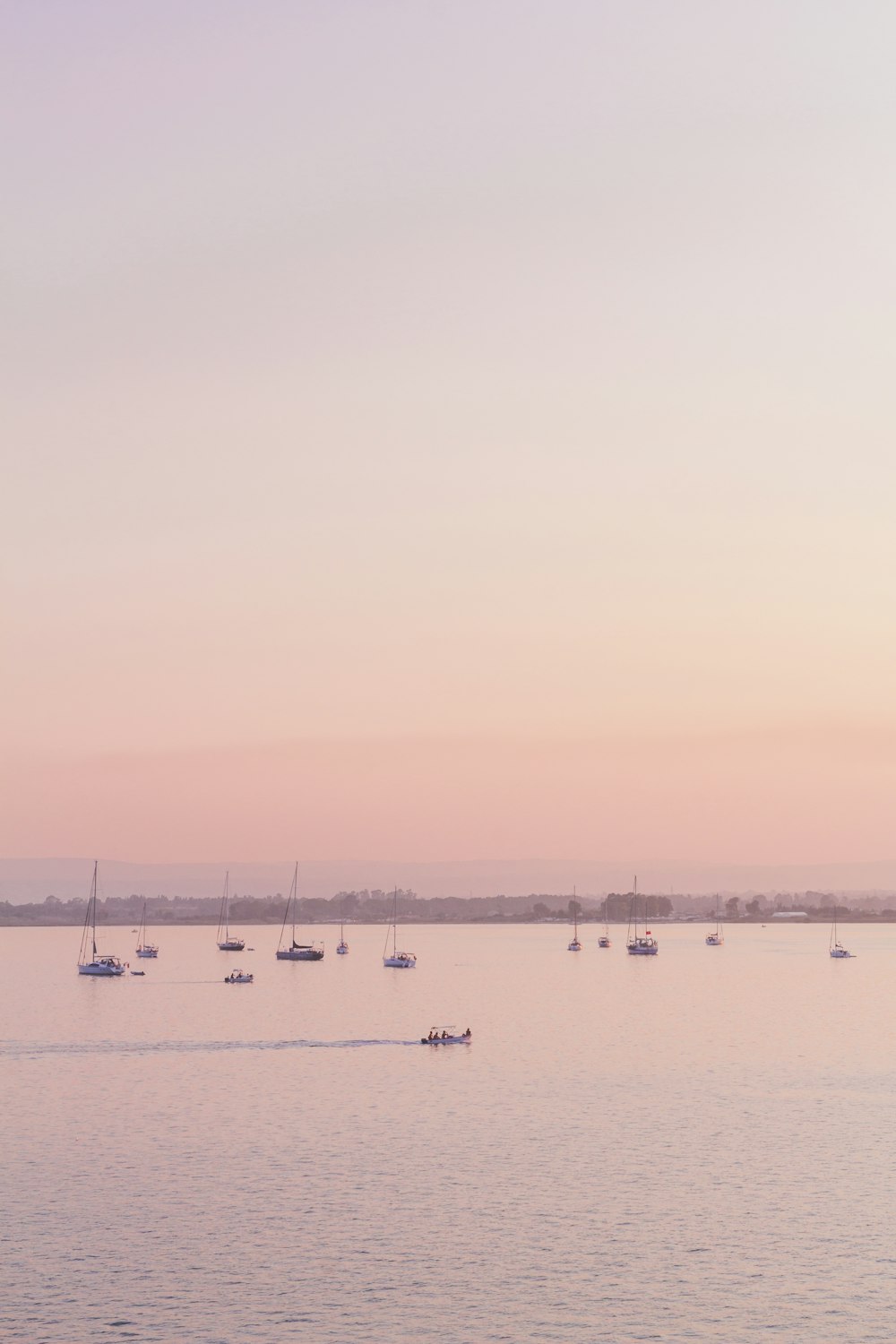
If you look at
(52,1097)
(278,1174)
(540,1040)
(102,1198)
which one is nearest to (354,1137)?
(278,1174)

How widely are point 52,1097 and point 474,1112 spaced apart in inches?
1505

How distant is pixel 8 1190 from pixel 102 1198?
21.5 ft

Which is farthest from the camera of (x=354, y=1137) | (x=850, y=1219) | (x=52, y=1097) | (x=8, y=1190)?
(x=52, y=1097)

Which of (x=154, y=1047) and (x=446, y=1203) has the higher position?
(x=154, y=1047)

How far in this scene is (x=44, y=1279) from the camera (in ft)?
233

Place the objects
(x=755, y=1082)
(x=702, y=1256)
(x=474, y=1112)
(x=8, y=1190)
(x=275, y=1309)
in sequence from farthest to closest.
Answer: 1. (x=755, y=1082)
2. (x=474, y=1112)
3. (x=8, y=1190)
4. (x=702, y=1256)
5. (x=275, y=1309)

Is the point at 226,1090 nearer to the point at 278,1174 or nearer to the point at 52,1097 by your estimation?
the point at 52,1097

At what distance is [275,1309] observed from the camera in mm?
66750

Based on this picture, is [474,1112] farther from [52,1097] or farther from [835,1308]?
[835,1308]

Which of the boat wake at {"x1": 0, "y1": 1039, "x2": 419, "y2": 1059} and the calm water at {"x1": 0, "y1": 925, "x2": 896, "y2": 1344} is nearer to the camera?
the calm water at {"x1": 0, "y1": 925, "x2": 896, "y2": 1344}

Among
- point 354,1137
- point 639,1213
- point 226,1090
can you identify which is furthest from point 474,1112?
point 639,1213

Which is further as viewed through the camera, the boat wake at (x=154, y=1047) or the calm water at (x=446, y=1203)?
the boat wake at (x=154, y=1047)

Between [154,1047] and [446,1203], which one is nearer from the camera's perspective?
[446,1203]

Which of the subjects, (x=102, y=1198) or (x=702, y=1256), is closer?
(x=702, y=1256)
